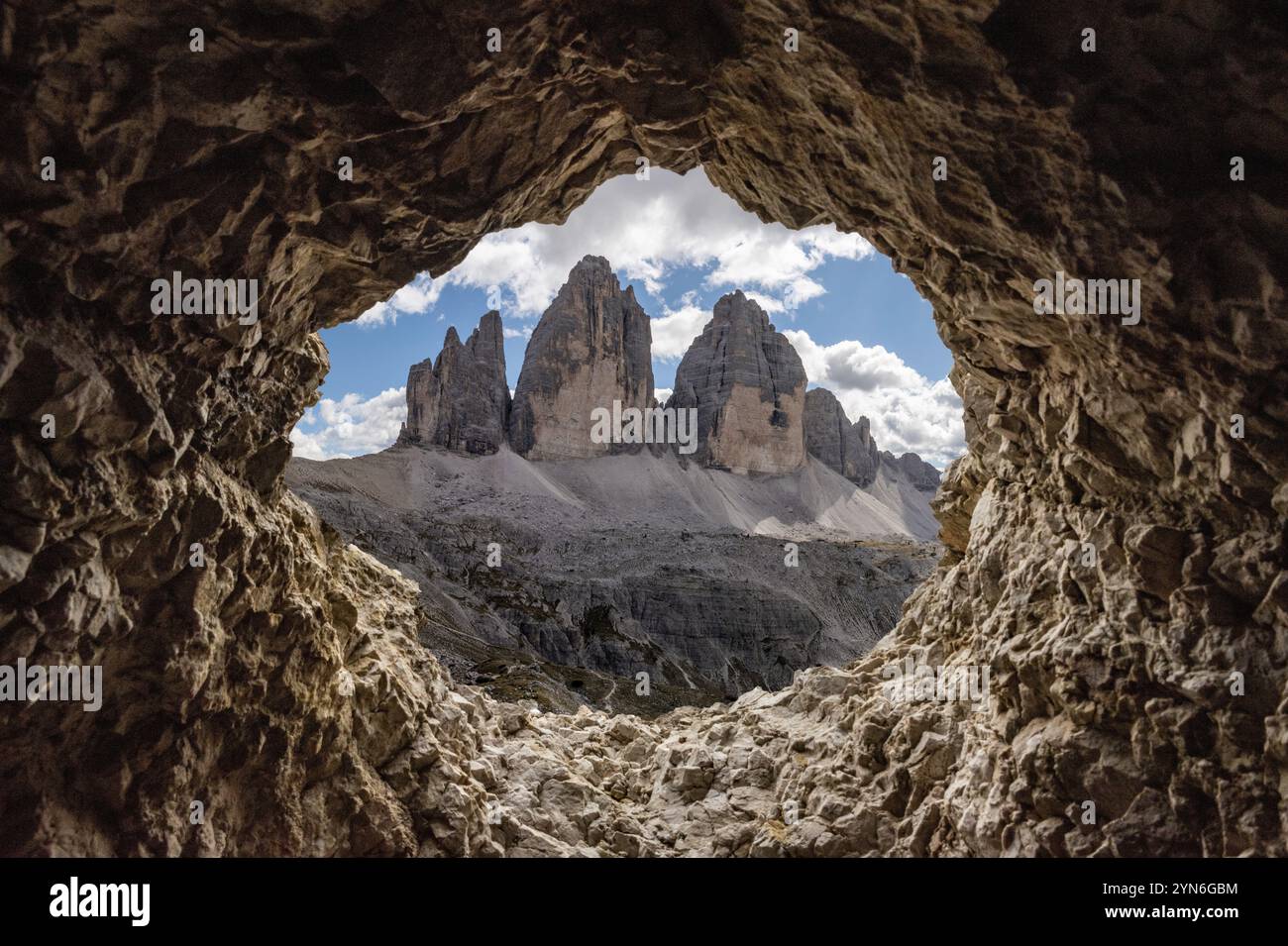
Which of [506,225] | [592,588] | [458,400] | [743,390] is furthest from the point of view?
[743,390]

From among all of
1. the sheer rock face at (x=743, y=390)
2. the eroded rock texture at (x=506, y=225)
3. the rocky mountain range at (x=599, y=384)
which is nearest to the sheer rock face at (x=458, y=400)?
the rocky mountain range at (x=599, y=384)

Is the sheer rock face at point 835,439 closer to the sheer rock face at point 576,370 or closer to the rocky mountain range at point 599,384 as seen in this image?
the rocky mountain range at point 599,384

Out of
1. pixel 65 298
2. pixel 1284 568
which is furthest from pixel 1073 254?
pixel 65 298

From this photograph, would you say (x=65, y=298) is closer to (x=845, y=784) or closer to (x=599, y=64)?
(x=599, y=64)

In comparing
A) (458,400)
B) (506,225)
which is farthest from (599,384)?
(506,225)

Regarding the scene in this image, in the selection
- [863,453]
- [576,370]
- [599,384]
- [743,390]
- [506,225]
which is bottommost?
[506,225]

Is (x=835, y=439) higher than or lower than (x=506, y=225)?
higher

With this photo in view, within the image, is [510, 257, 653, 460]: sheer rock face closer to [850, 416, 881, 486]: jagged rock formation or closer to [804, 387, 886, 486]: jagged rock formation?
[804, 387, 886, 486]: jagged rock formation

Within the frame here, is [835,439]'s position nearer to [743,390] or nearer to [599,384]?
[743,390]
